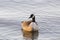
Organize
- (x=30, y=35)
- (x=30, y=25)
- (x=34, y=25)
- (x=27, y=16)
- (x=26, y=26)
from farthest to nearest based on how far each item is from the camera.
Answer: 1. (x=27, y=16)
2. (x=26, y=26)
3. (x=30, y=25)
4. (x=34, y=25)
5. (x=30, y=35)

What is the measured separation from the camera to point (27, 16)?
15773 millimetres

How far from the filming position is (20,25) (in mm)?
14797

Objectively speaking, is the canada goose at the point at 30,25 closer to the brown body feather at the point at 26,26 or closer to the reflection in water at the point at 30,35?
the brown body feather at the point at 26,26

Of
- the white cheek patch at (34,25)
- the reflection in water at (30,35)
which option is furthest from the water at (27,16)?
the white cheek patch at (34,25)

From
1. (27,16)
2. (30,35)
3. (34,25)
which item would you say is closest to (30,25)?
(34,25)

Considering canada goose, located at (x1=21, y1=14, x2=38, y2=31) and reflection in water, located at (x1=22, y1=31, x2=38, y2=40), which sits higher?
canada goose, located at (x1=21, y1=14, x2=38, y2=31)

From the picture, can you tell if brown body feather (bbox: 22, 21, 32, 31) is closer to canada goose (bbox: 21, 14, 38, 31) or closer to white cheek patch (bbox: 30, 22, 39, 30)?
canada goose (bbox: 21, 14, 38, 31)

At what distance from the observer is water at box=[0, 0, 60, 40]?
Answer: 520 inches

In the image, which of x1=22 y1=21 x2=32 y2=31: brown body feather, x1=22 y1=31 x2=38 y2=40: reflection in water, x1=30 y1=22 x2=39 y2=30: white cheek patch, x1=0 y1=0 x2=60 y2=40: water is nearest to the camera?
→ x1=22 y1=31 x2=38 y2=40: reflection in water

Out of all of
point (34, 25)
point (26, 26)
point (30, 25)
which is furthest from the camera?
point (26, 26)

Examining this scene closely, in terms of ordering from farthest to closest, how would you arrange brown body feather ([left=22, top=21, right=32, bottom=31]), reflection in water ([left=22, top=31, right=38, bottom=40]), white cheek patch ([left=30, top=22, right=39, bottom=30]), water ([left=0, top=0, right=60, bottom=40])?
brown body feather ([left=22, top=21, right=32, bottom=31])
white cheek patch ([left=30, top=22, right=39, bottom=30])
water ([left=0, top=0, right=60, bottom=40])
reflection in water ([left=22, top=31, right=38, bottom=40])

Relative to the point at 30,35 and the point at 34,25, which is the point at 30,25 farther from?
the point at 30,35

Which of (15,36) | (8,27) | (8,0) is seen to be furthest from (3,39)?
(8,0)

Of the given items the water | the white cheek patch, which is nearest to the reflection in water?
the water
